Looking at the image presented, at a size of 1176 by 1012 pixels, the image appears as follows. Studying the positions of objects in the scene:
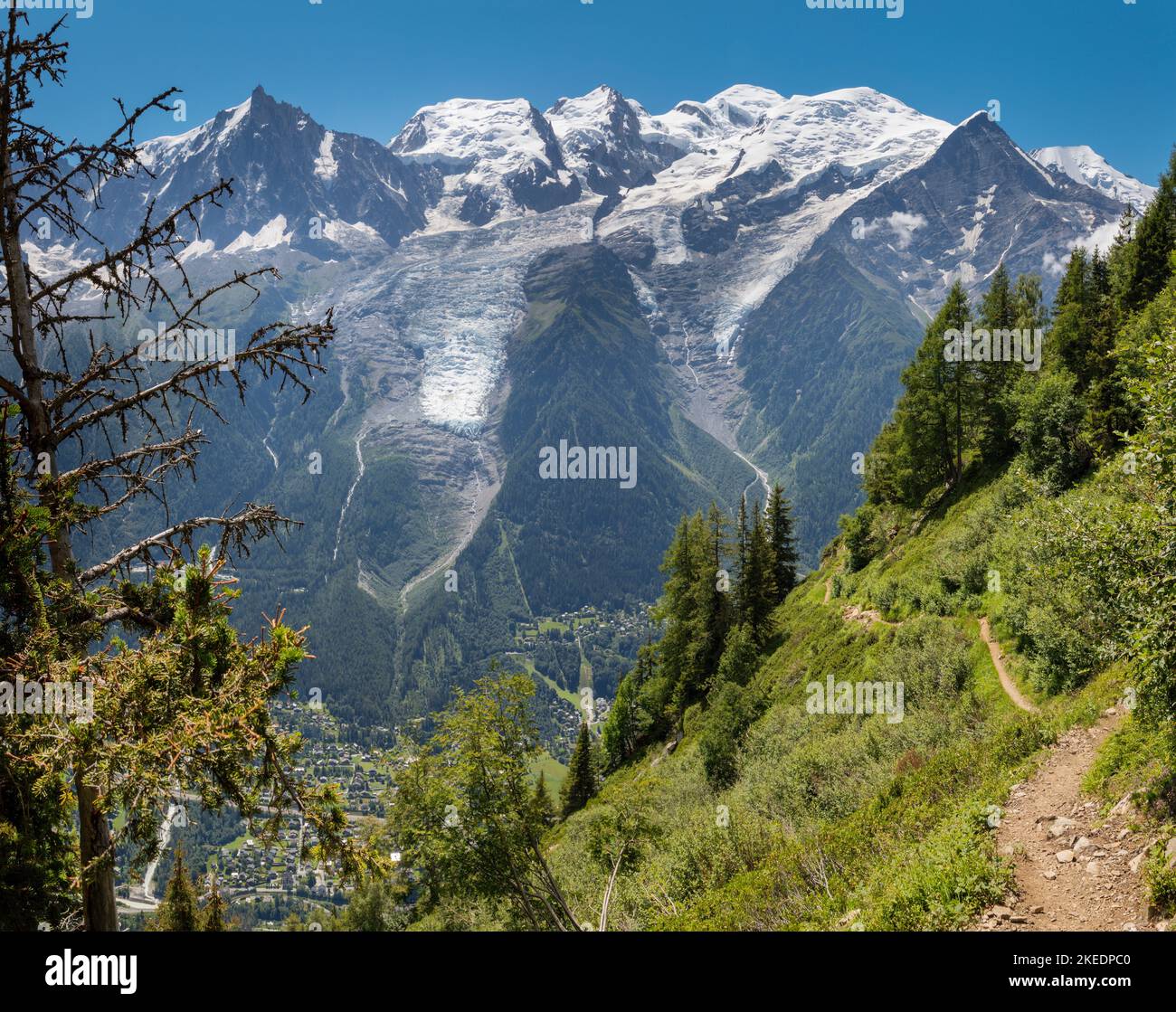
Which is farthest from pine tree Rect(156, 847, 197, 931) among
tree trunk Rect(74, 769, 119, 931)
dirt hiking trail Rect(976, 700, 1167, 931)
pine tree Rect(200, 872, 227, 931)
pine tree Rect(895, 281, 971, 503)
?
pine tree Rect(895, 281, 971, 503)

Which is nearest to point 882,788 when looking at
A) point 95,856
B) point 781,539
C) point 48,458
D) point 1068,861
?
point 1068,861

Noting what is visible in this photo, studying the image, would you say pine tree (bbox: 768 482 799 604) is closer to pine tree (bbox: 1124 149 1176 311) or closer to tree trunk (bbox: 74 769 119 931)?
pine tree (bbox: 1124 149 1176 311)

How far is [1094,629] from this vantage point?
56.3 ft

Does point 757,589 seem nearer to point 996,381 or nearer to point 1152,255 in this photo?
point 996,381

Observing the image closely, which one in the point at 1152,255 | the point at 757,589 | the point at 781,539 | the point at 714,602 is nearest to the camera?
the point at 1152,255

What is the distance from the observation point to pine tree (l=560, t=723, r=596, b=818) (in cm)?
6331

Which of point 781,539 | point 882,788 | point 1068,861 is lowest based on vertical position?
point 882,788

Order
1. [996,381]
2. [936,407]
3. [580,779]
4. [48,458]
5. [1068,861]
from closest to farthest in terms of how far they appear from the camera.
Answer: [48,458], [1068,861], [996,381], [936,407], [580,779]

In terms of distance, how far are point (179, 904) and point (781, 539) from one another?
52.5 metres

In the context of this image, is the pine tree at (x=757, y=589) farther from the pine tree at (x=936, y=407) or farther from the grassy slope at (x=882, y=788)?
the pine tree at (x=936, y=407)

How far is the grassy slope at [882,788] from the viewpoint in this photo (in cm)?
1198

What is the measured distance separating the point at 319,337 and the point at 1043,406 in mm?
38434

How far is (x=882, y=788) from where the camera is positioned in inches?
709

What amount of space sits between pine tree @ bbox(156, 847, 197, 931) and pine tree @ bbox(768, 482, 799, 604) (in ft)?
159
